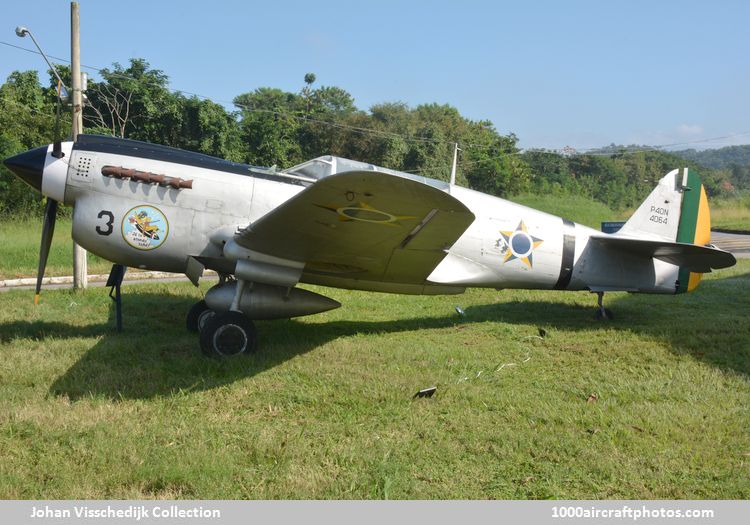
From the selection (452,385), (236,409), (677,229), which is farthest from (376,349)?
(677,229)

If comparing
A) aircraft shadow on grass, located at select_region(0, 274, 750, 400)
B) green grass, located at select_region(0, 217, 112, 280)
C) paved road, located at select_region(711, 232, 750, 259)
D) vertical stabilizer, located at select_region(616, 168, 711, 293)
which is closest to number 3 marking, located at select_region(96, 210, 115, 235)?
aircraft shadow on grass, located at select_region(0, 274, 750, 400)

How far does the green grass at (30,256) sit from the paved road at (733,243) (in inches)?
699

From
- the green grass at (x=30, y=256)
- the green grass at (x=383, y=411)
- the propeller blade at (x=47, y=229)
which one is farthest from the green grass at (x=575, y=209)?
the propeller blade at (x=47, y=229)

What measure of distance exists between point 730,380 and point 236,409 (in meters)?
4.10

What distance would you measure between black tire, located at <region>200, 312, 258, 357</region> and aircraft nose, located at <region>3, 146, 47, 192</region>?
2.40 meters

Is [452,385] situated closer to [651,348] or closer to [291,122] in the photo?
[651,348]

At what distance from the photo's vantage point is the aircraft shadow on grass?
16.3ft

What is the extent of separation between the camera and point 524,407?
14.5 ft

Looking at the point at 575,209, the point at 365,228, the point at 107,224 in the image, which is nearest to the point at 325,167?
the point at 365,228

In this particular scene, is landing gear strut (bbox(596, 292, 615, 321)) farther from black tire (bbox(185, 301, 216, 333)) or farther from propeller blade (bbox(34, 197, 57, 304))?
propeller blade (bbox(34, 197, 57, 304))

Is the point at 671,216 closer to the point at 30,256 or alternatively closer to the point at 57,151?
the point at 57,151

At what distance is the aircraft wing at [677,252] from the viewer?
266 inches

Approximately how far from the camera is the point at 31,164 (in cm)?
Result: 609

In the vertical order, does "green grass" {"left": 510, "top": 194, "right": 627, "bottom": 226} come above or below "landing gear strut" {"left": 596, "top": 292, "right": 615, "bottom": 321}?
above
